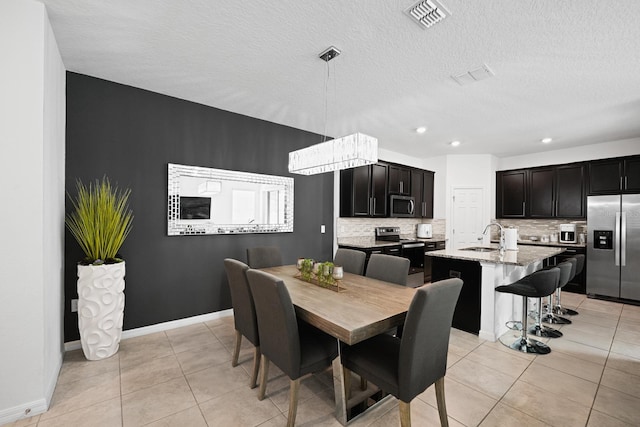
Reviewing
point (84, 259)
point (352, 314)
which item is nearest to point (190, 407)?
point (352, 314)

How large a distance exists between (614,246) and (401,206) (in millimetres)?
3359

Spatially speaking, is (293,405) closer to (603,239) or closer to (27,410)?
(27,410)

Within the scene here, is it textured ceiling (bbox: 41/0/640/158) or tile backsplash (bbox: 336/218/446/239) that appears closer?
textured ceiling (bbox: 41/0/640/158)

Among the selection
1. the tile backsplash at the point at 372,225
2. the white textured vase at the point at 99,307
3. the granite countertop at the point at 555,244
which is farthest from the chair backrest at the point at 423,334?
the granite countertop at the point at 555,244

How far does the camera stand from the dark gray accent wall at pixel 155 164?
2.84 metres

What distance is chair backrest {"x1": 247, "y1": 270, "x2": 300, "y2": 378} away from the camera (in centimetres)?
169

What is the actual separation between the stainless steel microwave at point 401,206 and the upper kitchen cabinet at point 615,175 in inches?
118

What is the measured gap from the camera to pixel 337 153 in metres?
2.49

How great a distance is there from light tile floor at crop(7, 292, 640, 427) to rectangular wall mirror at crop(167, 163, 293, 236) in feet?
4.31

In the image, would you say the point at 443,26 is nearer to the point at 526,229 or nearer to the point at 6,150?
the point at 6,150

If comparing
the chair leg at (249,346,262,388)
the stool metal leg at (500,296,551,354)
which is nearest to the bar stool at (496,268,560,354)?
the stool metal leg at (500,296,551,354)

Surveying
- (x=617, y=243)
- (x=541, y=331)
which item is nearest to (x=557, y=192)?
(x=617, y=243)

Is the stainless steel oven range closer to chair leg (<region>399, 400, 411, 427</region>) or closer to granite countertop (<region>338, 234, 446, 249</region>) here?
granite countertop (<region>338, 234, 446, 249</region>)

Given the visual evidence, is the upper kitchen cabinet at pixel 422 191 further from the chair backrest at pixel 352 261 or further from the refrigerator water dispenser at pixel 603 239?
the chair backrest at pixel 352 261
